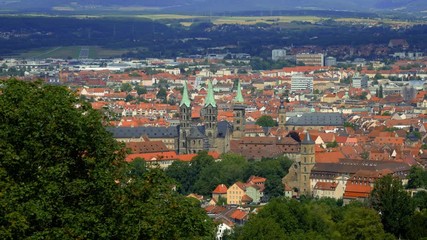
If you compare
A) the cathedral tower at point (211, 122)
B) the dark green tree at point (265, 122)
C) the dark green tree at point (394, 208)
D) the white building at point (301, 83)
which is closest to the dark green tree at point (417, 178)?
the dark green tree at point (394, 208)

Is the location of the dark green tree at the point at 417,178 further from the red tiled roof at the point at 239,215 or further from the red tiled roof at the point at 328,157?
the red tiled roof at the point at 239,215

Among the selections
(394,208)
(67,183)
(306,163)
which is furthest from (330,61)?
(67,183)

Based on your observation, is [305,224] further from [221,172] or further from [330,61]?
[330,61]

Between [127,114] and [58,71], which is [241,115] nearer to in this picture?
[127,114]

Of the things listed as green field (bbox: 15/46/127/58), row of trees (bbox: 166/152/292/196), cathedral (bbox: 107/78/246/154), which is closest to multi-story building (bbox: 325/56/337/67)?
green field (bbox: 15/46/127/58)

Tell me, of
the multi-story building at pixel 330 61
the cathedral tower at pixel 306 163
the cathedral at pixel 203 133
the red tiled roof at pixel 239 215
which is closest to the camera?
the red tiled roof at pixel 239 215

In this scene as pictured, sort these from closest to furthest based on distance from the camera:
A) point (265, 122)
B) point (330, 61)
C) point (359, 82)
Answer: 1. point (265, 122)
2. point (359, 82)
3. point (330, 61)

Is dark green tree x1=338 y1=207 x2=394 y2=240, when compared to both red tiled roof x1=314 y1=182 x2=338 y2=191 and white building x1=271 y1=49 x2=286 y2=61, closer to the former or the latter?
red tiled roof x1=314 y1=182 x2=338 y2=191
